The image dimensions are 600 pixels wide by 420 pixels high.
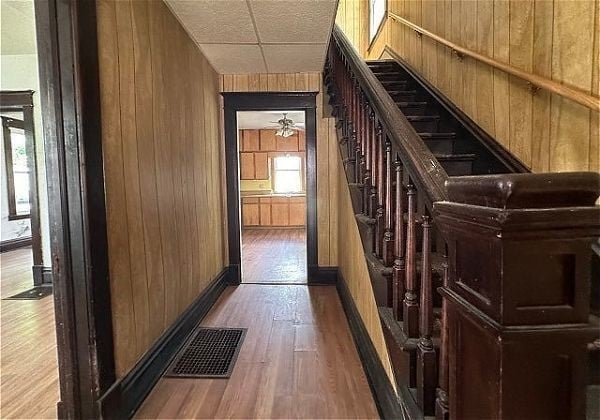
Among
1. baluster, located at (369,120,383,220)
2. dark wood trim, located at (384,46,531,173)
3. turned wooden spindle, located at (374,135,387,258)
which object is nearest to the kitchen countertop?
dark wood trim, located at (384,46,531,173)

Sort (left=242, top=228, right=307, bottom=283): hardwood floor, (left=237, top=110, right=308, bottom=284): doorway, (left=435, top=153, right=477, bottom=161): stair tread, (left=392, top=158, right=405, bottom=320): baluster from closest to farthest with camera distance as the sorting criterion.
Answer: (left=392, top=158, right=405, bottom=320): baluster
(left=435, top=153, right=477, bottom=161): stair tread
(left=242, top=228, right=307, bottom=283): hardwood floor
(left=237, top=110, right=308, bottom=284): doorway

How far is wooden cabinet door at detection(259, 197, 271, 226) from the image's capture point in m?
8.93

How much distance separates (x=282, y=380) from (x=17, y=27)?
12.5ft

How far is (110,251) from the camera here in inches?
64.1

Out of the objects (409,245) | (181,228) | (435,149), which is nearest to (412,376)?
(409,245)

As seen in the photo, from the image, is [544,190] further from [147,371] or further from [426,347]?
[147,371]

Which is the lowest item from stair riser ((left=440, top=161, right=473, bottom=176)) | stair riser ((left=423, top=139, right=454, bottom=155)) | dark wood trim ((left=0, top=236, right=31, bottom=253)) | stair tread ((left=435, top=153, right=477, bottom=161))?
dark wood trim ((left=0, top=236, right=31, bottom=253))

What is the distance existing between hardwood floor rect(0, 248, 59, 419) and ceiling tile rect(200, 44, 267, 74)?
8.51ft

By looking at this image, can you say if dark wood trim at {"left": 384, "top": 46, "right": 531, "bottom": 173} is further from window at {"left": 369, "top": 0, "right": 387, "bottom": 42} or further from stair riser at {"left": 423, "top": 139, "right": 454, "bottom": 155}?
window at {"left": 369, "top": 0, "right": 387, "bottom": 42}

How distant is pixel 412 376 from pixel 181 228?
1911 mm

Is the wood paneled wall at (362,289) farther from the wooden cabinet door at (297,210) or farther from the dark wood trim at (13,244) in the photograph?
the dark wood trim at (13,244)

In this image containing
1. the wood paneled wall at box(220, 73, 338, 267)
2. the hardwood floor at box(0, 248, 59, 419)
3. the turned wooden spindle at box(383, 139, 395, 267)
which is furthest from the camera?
the wood paneled wall at box(220, 73, 338, 267)

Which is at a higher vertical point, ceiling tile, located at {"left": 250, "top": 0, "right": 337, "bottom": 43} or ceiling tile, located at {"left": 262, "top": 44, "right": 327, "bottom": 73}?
ceiling tile, located at {"left": 262, "top": 44, "right": 327, "bottom": 73}

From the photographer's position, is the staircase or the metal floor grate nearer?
the staircase
